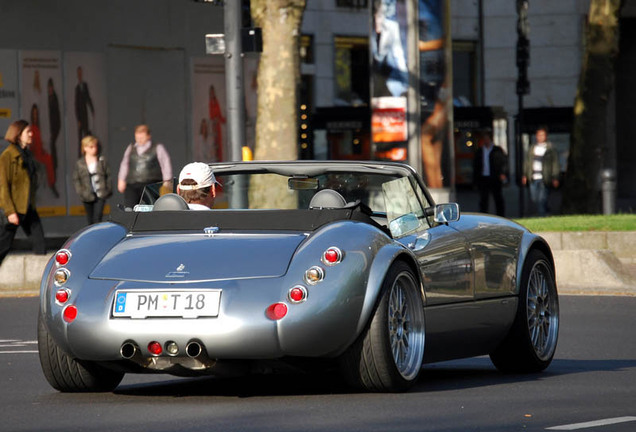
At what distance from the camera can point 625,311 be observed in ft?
49.0

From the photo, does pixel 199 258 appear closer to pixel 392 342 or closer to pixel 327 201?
pixel 327 201

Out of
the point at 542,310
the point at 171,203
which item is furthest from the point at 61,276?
the point at 542,310

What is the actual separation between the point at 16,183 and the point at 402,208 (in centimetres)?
985

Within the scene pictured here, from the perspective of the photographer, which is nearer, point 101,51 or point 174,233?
point 174,233

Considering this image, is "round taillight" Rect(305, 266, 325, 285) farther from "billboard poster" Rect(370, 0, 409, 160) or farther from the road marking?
"billboard poster" Rect(370, 0, 409, 160)

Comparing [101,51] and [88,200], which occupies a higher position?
[101,51]

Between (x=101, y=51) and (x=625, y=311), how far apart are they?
1382cm

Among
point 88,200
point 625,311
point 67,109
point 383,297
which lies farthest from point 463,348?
point 67,109

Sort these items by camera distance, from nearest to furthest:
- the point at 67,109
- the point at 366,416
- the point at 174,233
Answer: the point at 366,416
the point at 174,233
the point at 67,109

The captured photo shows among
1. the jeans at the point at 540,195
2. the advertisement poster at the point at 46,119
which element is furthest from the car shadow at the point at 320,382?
the jeans at the point at 540,195

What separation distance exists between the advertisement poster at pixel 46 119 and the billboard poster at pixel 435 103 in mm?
5807

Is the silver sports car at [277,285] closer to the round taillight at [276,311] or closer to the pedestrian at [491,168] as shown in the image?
the round taillight at [276,311]

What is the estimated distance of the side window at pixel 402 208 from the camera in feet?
29.3

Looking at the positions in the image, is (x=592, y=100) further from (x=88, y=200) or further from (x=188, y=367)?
(x=188, y=367)
